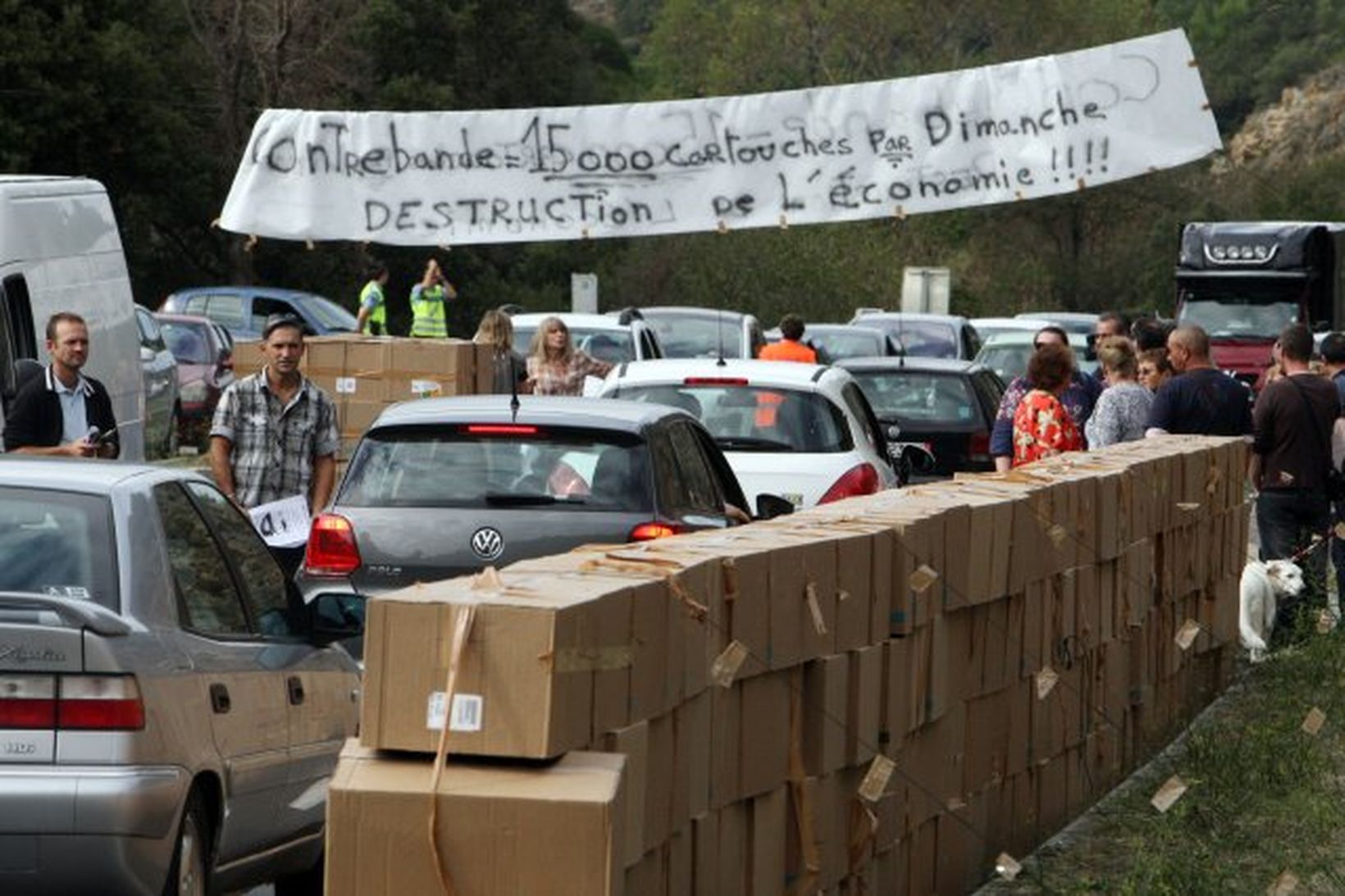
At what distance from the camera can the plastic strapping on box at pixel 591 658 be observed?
19.7 ft

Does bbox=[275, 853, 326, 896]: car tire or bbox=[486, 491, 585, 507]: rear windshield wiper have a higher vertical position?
bbox=[486, 491, 585, 507]: rear windshield wiper

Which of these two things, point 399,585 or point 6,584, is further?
point 399,585

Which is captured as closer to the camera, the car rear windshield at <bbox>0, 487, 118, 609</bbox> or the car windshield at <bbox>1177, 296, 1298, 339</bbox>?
the car rear windshield at <bbox>0, 487, 118, 609</bbox>

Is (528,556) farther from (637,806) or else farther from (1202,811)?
(637,806)

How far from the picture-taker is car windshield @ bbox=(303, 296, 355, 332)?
148ft

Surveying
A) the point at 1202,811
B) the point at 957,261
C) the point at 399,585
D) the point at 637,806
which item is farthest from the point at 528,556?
the point at 957,261

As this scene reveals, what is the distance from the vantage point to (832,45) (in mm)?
99938

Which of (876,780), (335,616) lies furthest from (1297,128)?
(876,780)

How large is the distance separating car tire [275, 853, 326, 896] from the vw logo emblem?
83.9 inches

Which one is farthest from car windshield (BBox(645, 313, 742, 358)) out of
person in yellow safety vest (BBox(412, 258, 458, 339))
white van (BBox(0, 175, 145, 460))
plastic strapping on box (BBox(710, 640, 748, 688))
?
plastic strapping on box (BBox(710, 640, 748, 688))

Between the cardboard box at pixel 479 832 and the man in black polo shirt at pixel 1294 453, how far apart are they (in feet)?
36.4

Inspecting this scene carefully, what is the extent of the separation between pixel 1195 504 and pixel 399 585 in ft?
12.8

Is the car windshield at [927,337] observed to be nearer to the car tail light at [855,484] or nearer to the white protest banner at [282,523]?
the car tail light at [855,484]

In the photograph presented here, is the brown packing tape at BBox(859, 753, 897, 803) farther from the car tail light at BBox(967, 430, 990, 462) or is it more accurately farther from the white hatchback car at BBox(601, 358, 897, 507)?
the car tail light at BBox(967, 430, 990, 462)
